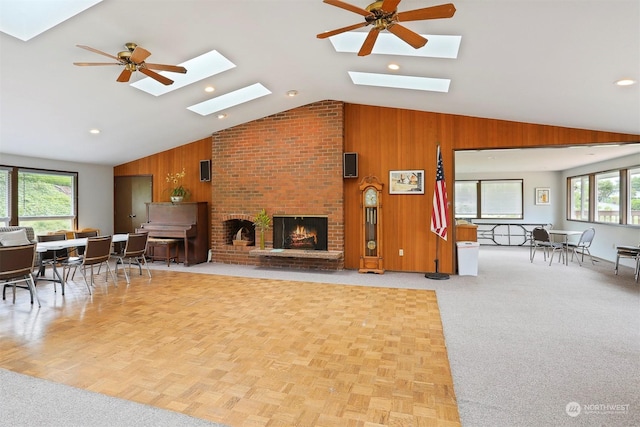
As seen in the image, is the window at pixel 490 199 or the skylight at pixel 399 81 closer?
the skylight at pixel 399 81

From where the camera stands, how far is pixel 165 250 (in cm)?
725

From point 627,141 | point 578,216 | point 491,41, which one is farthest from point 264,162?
point 578,216

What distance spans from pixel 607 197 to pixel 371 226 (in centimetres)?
621

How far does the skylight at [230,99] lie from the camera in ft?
19.4

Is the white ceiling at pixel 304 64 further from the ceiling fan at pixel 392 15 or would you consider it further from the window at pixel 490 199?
the window at pixel 490 199

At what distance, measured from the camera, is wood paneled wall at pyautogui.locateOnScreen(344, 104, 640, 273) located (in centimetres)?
587

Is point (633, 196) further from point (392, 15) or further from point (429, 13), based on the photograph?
point (392, 15)

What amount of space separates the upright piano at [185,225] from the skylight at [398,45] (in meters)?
4.73

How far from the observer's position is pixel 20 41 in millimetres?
3508

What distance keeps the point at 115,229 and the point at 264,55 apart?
21.9 ft

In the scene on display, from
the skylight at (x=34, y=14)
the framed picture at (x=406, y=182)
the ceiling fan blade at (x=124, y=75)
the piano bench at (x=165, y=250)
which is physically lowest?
the piano bench at (x=165, y=250)

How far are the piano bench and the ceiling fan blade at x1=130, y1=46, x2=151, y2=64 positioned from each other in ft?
14.0

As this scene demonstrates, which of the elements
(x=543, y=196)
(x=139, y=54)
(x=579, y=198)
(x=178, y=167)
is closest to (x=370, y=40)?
(x=139, y=54)

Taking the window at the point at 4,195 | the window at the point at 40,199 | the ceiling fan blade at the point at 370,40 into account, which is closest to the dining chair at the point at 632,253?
the ceiling fan blade at the point at 370,40
